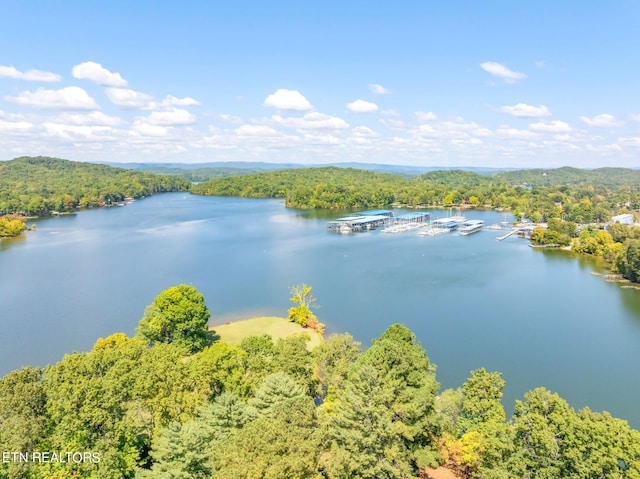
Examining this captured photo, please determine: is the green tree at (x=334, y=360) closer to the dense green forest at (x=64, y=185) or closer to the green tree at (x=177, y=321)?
the green tree at (x=177, y=321)

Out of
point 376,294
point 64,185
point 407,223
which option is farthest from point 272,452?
point 64,185

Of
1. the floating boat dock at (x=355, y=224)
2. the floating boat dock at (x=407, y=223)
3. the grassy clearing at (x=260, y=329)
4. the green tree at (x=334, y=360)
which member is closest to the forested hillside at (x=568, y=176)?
the floating boat dock at (x=407, y=223)

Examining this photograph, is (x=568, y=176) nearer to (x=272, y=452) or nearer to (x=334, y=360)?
(x=334, y=360)

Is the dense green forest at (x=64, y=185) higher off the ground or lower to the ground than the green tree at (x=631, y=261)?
higher

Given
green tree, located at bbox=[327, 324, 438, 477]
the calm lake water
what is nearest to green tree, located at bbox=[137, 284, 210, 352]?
the calm lake water

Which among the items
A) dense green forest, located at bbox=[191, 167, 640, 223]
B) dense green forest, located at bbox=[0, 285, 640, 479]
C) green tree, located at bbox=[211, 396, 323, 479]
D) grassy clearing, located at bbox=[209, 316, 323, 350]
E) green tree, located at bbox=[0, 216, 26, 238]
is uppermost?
dense green forest, located at bbox=[191, 167, 640, 223]

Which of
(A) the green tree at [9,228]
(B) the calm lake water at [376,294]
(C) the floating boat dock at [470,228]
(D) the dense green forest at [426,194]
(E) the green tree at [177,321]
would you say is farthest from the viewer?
(D) the dense green forest at [426,194]

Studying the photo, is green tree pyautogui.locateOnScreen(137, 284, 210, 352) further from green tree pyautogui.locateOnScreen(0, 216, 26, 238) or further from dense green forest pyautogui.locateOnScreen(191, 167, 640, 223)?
dense green forest pyautogui.locateOnScreen(191, 167, 640, 223)
